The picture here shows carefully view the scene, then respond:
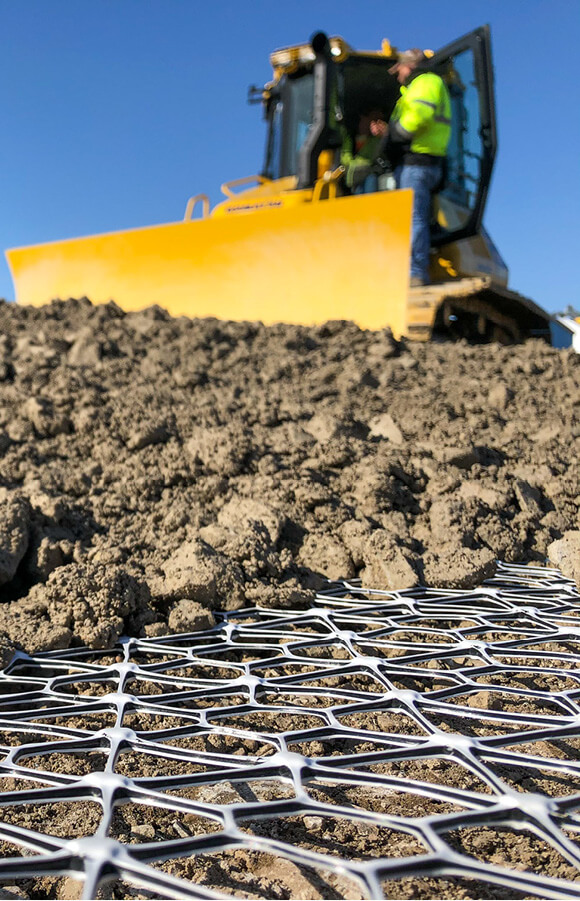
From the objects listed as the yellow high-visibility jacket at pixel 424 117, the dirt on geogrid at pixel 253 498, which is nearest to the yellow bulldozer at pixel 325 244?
the yellow high-visibility jacket at pixel 424 117

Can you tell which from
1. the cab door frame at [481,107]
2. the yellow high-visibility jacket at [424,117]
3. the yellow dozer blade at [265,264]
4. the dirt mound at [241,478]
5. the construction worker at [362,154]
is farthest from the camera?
the construction worker at [362,154]

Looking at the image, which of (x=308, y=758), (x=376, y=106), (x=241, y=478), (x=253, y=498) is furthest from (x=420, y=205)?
(x=308, y=758)

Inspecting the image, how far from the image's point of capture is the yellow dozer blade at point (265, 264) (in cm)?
509

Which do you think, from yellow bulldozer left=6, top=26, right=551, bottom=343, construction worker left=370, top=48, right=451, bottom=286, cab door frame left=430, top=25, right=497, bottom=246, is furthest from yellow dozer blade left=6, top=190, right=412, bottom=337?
cab door frame left=430, top=25, right=497, bottom=246

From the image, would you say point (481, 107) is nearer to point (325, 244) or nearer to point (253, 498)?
point (325, 244)

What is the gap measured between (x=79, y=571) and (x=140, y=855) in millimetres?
1183

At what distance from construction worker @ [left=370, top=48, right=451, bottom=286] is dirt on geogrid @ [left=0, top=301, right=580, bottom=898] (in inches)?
70.4

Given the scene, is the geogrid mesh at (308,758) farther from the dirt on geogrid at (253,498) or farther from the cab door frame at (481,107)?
the cab door frame at (481,107)

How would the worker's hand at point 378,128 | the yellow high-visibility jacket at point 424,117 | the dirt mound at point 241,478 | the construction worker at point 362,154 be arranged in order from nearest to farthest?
the dirt mound at point 241,478, the yellow high-visibility jacket at point 424,117, the construction worker at point 362,154, the worker's hand at point 378,128

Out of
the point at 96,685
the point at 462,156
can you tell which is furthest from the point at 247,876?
the point at 462,156

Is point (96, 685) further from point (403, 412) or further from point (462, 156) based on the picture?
point (462, 156)

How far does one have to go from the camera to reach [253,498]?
2600 mm

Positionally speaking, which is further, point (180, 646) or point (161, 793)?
point (180, 646)

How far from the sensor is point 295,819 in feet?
Answer: 4.14
